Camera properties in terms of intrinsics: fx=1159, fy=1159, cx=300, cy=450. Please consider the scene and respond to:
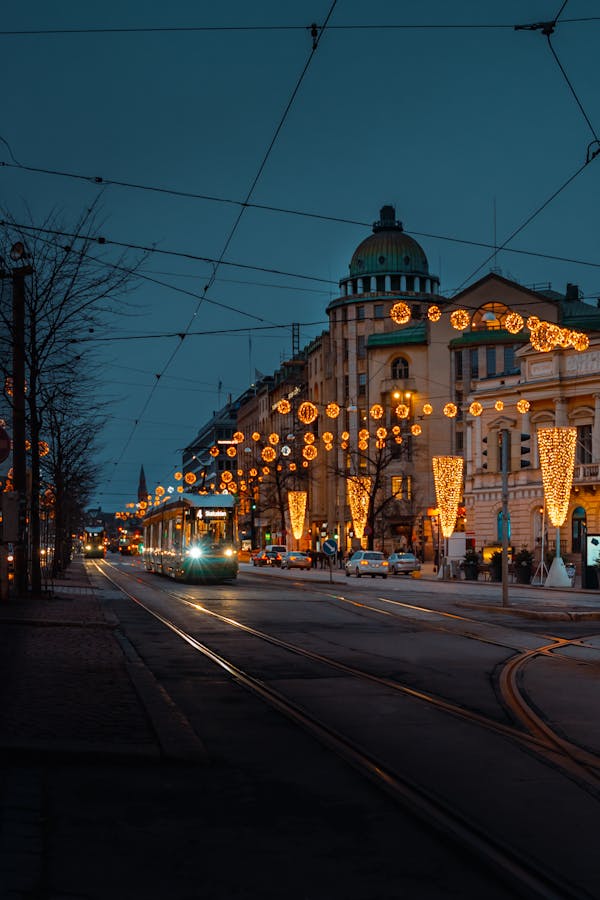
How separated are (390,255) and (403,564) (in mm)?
48036

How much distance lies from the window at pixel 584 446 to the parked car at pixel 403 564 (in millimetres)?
10391

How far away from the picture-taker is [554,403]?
205ft

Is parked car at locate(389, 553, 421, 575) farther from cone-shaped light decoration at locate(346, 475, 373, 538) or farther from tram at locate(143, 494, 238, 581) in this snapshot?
tram at locate(143, 494, 238, 581)

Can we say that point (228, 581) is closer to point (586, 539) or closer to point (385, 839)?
point (586, 539)

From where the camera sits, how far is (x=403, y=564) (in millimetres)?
63406

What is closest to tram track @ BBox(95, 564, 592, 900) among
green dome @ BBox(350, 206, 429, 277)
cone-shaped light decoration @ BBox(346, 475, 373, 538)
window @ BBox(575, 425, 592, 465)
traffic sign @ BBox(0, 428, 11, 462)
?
traffic sign @ BBox(0, 428, 11, 462)

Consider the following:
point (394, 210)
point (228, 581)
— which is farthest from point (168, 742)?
point (394, 210)

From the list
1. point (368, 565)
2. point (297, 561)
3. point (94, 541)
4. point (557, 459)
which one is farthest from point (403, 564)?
point (94, 541)

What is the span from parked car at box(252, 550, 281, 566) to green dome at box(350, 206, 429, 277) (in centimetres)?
3124

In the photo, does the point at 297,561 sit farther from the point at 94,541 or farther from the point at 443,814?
the point at 443,814

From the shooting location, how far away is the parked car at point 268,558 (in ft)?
276

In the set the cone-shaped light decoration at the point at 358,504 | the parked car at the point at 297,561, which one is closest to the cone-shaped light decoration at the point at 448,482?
the cone-shaped light decoration at the point at 358,504

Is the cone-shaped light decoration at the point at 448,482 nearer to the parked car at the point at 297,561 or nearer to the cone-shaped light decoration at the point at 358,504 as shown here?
the cone-shaped light decoration at the point at 358,504

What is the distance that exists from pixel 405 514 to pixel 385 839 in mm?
88544
